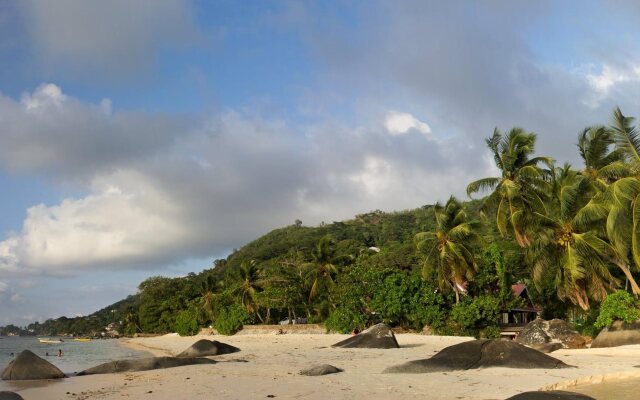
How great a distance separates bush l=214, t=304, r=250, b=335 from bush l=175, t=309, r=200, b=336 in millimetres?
11300

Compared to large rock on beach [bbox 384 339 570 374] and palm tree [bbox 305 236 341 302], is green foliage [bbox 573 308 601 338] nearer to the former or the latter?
large rock on beach [bbox 384 339 570 374]

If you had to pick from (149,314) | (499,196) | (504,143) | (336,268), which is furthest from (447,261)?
(149,314)

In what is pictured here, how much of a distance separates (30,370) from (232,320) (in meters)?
33.6

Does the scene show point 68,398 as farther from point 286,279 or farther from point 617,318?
point 286,279

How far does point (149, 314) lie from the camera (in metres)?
96.2

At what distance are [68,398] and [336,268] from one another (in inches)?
1456

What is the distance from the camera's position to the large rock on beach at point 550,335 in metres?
23.8

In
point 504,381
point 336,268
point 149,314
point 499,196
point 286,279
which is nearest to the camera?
point 504,381

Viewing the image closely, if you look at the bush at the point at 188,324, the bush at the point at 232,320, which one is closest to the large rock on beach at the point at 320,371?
the bush at the point at 232,320

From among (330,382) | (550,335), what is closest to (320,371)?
(330,382)

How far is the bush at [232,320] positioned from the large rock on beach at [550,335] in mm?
33400

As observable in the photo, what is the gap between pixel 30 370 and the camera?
64.5 ft

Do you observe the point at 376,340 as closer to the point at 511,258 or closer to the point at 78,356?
the point at 511,258

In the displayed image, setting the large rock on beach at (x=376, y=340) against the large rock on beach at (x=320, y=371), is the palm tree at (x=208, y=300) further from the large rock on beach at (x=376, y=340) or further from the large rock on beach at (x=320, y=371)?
the large rock on beach at (x=320, y=371)
